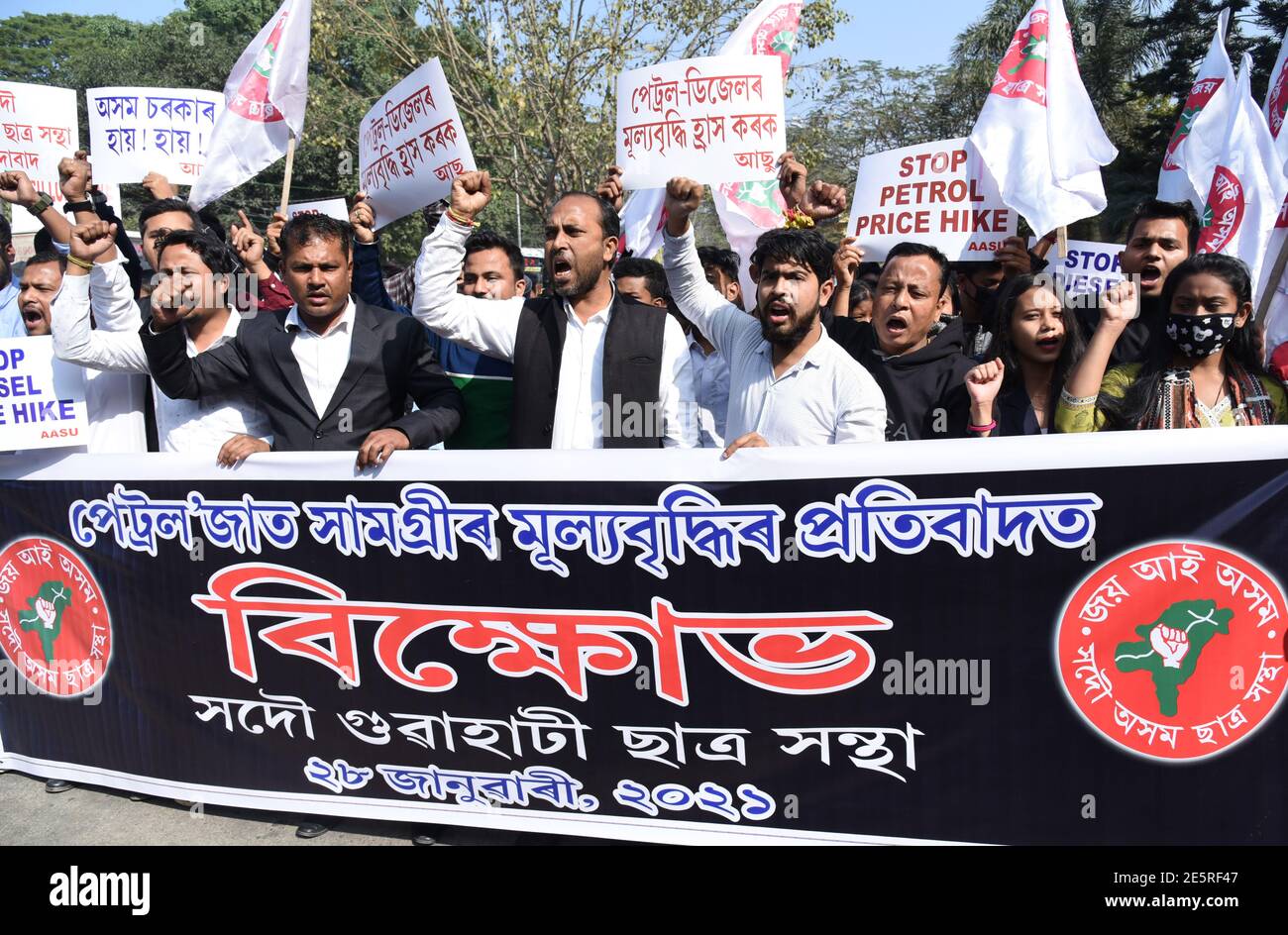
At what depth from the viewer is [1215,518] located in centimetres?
281

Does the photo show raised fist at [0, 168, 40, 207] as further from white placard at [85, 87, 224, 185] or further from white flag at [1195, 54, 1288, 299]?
white flag at [1195, 54, 1288, 299]

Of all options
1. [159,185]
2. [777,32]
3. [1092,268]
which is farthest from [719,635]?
[159,185]

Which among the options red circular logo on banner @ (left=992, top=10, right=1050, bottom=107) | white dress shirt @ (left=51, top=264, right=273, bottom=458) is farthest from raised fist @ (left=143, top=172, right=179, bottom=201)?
red circular logo on banner @ (left=992, top=10, right=1050, bottom=107)

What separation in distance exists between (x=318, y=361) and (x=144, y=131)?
3.02 m

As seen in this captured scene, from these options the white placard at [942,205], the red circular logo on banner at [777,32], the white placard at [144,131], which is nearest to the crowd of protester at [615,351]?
the white placard at [942,205]

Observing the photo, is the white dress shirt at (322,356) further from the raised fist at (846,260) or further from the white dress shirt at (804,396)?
the raised fist at (846,260)

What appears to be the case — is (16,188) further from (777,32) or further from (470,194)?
(777,32)

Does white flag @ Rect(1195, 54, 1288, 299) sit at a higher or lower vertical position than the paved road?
higher

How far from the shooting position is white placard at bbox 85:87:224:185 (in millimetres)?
5816

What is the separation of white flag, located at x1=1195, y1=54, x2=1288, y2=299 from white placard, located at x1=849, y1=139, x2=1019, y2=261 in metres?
0.89

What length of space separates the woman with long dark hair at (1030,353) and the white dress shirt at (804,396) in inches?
14.6

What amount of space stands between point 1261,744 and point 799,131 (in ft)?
52.7

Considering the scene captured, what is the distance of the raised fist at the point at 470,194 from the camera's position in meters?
3.66

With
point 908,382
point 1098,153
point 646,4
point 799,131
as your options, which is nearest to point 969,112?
point 799,131
